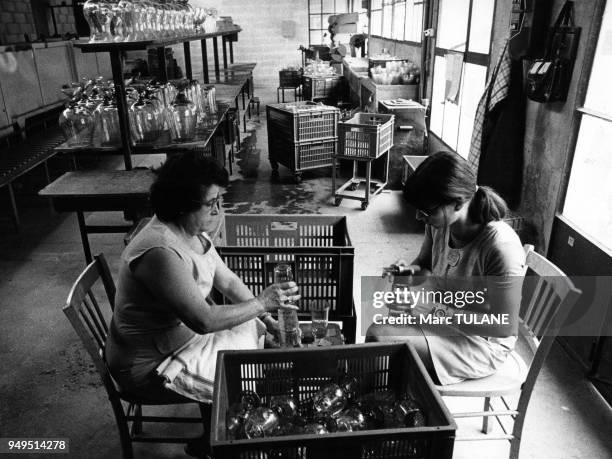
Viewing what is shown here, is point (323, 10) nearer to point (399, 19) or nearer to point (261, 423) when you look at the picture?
point (399, 19)

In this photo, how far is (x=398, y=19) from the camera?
9.16 metres

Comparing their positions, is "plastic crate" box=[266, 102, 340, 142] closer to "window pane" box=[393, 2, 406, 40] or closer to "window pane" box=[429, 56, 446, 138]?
"window pane" box=[429, 56, 446, 138]

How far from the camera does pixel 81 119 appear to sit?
3.88 m

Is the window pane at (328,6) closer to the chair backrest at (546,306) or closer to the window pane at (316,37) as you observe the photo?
the window pane at (316,37)

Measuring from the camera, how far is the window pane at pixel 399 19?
28.7ft

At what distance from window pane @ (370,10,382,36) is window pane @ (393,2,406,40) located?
1.88m

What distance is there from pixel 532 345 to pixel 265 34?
43.2ft

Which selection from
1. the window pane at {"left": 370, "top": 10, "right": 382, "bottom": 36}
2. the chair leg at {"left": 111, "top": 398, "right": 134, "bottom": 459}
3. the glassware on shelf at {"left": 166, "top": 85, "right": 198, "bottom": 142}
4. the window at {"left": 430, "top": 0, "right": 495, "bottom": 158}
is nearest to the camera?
the chair leg at {"left": 111, "top": 398, "right": 134, "bottom": 459}

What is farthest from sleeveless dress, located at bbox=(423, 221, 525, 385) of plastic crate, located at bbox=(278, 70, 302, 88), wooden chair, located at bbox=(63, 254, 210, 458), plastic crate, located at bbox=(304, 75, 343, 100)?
plastic crate, located at bbox=(278, 70, 302, 88)

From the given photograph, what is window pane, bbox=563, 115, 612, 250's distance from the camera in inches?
114

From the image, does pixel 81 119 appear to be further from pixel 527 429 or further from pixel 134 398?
pixel 527 429

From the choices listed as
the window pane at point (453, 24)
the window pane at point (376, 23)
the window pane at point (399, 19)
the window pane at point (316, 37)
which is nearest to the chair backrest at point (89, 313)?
the window pane at point (453, 24)

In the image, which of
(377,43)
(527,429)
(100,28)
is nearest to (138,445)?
(527,429)

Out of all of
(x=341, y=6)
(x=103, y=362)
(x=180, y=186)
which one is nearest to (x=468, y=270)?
(x=180, y=186)
